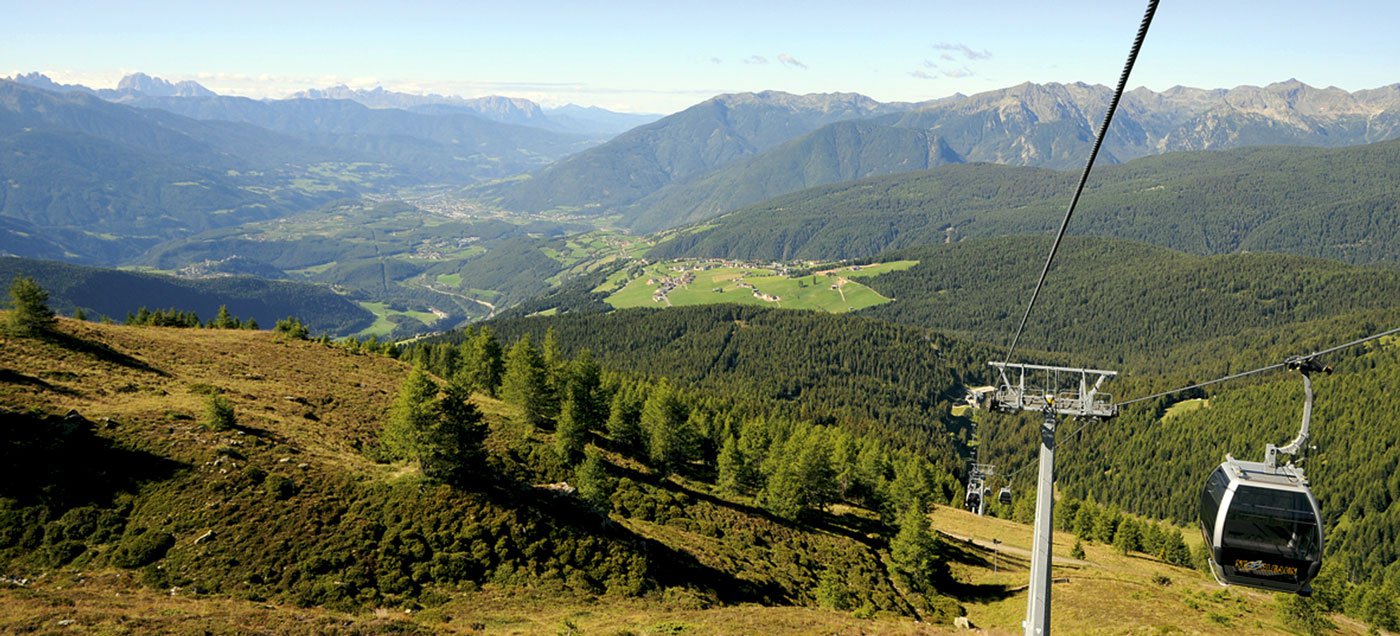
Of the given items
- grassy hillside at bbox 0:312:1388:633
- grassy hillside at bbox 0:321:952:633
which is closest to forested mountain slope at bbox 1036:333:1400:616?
grassy hillside at bbox 0:312:1388:633

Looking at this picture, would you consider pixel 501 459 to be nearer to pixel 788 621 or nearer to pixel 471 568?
pixel 471 568

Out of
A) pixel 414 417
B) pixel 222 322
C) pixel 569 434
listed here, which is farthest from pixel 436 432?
pixel 222 322

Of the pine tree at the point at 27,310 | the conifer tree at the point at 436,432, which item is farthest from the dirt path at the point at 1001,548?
the pine tree at the point at 27,310

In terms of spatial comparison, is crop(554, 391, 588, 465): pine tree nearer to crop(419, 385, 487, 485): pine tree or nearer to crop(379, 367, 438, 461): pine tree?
crop(419, 385, 487, 485): pine tree

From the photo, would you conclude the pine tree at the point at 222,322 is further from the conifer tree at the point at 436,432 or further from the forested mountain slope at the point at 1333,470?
the forested mountain slope at the point at 1333,470

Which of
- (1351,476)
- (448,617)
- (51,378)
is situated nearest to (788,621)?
(448,617)
